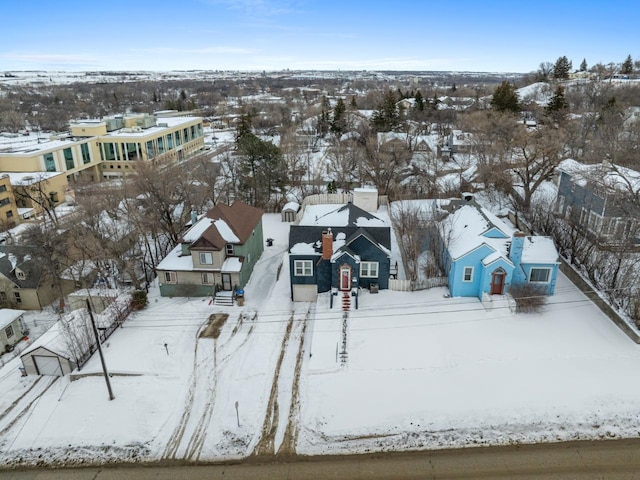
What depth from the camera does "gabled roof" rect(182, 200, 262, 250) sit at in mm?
25188

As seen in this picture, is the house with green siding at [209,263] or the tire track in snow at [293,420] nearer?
the tire track in snow at [293,420]

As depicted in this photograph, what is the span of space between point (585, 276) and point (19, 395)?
29126mm

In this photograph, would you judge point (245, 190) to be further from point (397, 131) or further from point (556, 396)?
point (556, 396)

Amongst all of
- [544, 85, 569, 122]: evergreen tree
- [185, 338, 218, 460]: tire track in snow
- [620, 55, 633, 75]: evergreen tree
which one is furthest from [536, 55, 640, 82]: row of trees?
[185, 338, 218, 460]: tire track in snow

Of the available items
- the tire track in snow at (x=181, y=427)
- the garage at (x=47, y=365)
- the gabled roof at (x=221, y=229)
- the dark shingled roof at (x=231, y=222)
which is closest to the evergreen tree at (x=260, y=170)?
the dark shingled roof at (x=231, y=222)

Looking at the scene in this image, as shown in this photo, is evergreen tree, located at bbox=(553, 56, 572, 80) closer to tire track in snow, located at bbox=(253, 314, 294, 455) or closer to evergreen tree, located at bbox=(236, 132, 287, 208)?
evergreen tree, located at bbox=(236, 132, 287, 208)

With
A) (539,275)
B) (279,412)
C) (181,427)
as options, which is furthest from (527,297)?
(181,427)

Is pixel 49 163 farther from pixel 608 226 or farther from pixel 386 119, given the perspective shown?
pixel 608 226

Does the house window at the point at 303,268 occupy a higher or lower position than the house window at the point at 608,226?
lower

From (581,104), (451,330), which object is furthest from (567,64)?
(451,330)

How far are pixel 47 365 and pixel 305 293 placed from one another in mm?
12870

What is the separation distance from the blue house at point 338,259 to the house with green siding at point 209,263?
3855 mm

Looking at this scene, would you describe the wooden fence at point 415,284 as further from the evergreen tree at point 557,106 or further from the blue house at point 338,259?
the evergreen tree at point 557,106

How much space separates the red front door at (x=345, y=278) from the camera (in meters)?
23.5
